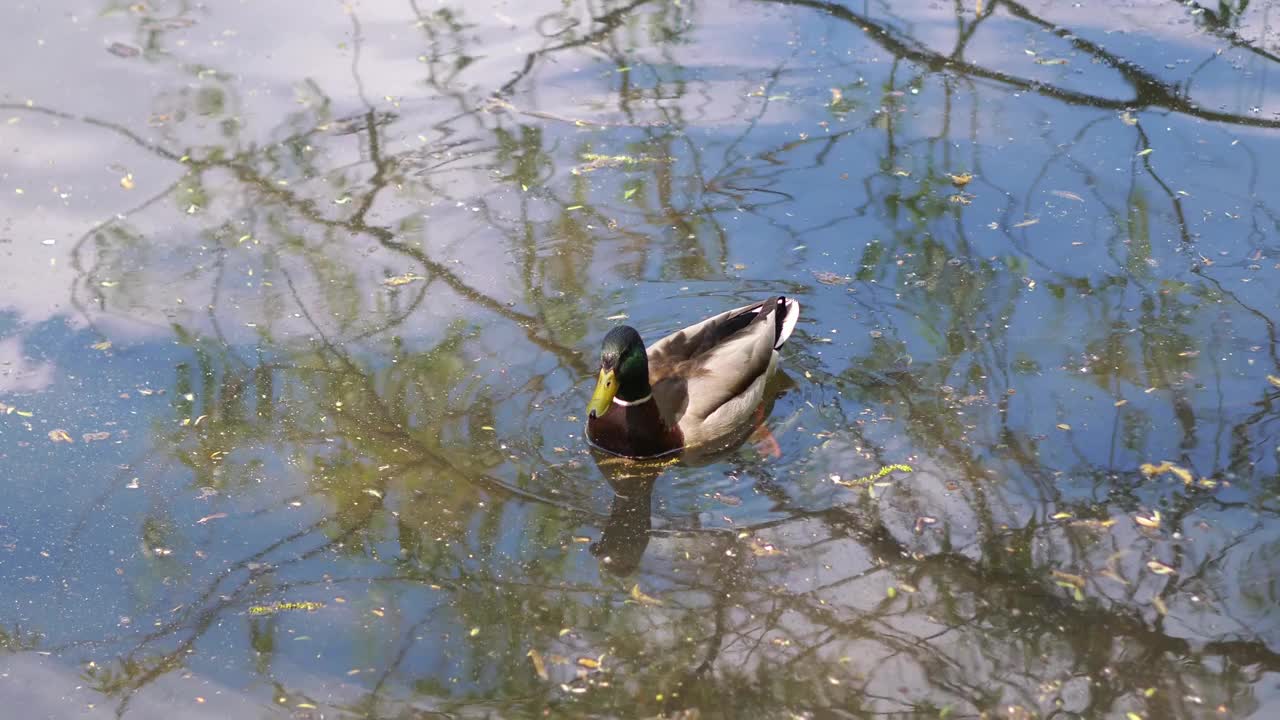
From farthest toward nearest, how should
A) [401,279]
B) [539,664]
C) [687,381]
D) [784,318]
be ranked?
[401,279] → [784,318] → [687,381] → [539,664]

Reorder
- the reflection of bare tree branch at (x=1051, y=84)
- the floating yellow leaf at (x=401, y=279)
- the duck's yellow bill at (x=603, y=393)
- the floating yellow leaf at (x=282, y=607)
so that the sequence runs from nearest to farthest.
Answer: the floating yellow leaf at (x=282, y=607), the duck's yellow bill at (x=603, y=393), the floating yellow leaf at (x=401, y=279), the reflection of bare tree branch at (x=1051, y=84)

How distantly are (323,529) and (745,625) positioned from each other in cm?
153

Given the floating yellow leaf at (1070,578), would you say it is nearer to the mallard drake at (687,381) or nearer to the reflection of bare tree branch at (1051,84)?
the mallard drake at (687,381)

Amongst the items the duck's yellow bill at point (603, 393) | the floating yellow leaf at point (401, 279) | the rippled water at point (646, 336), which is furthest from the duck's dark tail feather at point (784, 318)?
the floating yellow leaf at point (401, 279)

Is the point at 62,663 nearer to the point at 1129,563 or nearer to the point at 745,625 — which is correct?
the point at 745,625

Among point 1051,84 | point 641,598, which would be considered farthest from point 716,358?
point 1051,84

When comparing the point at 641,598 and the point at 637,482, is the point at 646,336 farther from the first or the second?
the point at 641,598

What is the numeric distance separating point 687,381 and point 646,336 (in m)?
0.53

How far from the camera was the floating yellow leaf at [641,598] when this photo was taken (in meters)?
4.48

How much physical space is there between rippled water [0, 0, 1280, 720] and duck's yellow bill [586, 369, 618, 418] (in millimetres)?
251

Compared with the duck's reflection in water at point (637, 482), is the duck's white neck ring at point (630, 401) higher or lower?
higher

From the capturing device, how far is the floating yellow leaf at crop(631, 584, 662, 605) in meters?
4.48

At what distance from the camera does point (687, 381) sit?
214 inches

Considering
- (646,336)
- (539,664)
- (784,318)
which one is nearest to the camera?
(539,664)
